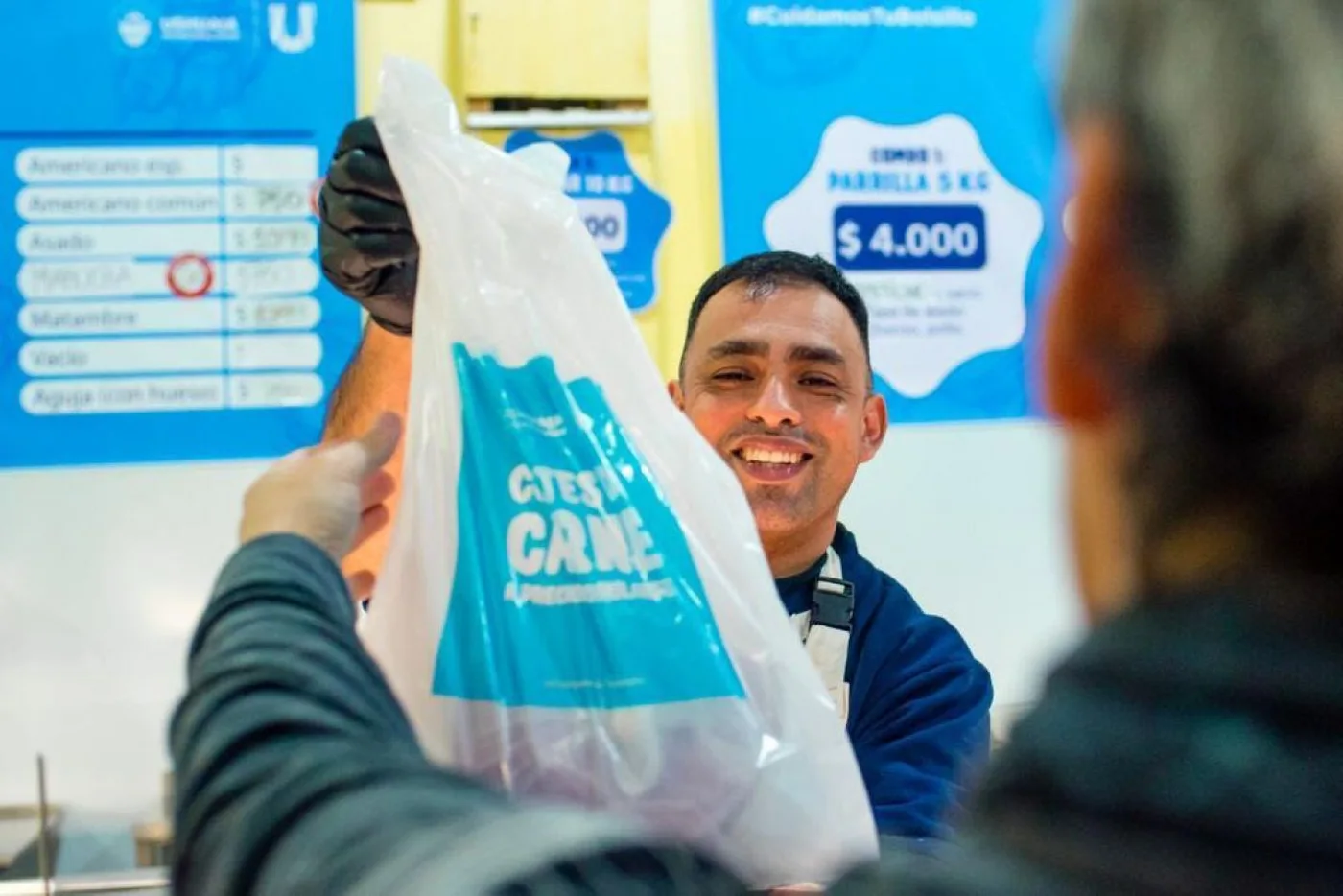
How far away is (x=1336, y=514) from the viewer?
0.31m

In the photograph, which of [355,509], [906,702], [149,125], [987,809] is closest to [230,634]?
[355,509]

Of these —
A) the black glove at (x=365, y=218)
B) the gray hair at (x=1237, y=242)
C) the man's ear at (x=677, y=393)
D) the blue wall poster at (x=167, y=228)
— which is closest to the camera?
the gray hair at (x=1237, y=242)

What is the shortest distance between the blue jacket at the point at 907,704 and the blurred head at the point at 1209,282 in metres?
0.62

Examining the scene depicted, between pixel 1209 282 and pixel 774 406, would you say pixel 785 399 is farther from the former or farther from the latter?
pixel 1209 282

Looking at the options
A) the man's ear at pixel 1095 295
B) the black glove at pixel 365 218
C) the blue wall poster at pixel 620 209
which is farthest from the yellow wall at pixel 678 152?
the man's ear at pixel 1095 295

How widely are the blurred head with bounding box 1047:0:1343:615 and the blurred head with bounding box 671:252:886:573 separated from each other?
93cm

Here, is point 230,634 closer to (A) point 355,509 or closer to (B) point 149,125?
(A) point 355,509

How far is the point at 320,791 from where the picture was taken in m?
0.40

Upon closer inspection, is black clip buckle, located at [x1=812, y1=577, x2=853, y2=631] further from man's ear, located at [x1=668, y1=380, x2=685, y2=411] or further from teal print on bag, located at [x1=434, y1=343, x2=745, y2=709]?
teal print on bag, located at [x1=434, y1=343, x2=745, y2=709]

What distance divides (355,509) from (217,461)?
1223 mm

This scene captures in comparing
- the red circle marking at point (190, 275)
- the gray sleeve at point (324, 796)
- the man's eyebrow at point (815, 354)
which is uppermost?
the red circle marking at point (190, 275)

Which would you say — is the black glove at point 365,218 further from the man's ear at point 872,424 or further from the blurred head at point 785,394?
the man's ear at point 872,424

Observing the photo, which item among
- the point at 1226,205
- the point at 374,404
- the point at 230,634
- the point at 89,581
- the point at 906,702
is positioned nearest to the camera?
the point at 1226,205

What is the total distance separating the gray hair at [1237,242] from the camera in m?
0.30
